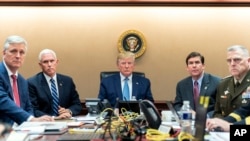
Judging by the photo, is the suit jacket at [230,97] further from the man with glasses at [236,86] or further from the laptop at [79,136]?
the laptop at [79,136]

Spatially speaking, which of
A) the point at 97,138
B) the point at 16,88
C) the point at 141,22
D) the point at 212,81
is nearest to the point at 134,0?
the point at 141,22

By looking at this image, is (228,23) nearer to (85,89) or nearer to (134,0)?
(134,0)

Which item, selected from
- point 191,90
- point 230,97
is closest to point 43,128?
point 230,97

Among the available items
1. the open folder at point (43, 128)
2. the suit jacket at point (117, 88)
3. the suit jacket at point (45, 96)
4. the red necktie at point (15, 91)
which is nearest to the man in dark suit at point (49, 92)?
the suit jacket at point (45, 96)

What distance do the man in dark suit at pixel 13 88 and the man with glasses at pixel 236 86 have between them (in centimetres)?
162

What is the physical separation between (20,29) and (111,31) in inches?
53.1

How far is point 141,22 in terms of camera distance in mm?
5203

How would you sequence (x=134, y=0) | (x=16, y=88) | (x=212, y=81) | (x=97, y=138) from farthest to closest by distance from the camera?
(x=134, y=0), (x=212, y=81), (x=16, y=88), (x=97, y=138)

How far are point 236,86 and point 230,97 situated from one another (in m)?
0.12

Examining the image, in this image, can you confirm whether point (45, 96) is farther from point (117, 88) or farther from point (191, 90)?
point (191, 90)

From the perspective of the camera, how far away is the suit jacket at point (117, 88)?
4.29 metres

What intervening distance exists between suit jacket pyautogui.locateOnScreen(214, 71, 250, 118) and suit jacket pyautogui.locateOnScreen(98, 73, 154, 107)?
108 cm

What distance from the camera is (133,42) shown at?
17.0ft

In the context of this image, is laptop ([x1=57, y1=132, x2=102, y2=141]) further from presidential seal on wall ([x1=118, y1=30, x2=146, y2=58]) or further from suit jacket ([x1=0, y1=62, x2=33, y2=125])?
presidential seal on wall ([x1=118, y1=30, x2=146, y2=58])
